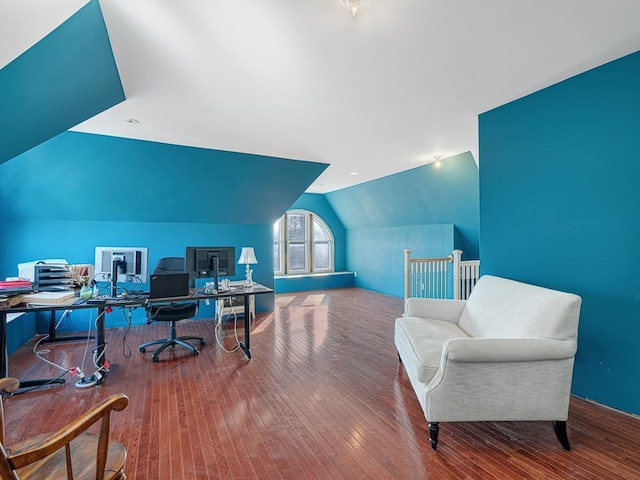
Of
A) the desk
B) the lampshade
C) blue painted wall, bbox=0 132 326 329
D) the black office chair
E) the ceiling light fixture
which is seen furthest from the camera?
the lampshade

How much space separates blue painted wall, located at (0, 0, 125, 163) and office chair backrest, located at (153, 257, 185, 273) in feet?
5.77

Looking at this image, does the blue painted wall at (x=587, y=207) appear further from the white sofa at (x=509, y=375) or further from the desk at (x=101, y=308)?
the desk at (x=101, y=308)

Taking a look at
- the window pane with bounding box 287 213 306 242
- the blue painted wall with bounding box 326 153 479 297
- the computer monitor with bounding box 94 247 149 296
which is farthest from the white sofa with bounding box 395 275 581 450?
the window pane with bounding box 287 213 306 242

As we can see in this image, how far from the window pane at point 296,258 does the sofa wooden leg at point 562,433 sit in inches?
280

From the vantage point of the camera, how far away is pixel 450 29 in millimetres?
2076

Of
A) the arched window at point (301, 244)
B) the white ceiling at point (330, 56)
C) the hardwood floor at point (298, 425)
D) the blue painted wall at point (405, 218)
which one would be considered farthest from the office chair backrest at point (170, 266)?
the arched window at point (301, 244)

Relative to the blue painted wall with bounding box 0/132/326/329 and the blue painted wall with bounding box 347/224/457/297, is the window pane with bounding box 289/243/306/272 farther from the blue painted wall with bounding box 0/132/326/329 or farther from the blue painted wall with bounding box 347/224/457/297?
the blue painted wall with bounding box 0/132/326/329

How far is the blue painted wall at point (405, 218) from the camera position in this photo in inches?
224

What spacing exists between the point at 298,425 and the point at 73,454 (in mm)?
1374

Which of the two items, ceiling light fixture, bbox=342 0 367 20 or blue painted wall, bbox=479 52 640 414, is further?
blue painted wall, bbox=479 52 640 414

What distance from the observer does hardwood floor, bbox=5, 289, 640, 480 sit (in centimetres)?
189

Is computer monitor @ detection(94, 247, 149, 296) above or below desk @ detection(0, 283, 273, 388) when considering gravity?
above

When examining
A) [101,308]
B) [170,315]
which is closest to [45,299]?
[101,308]

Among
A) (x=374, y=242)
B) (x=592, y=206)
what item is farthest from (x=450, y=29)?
(x=374, y=242)
